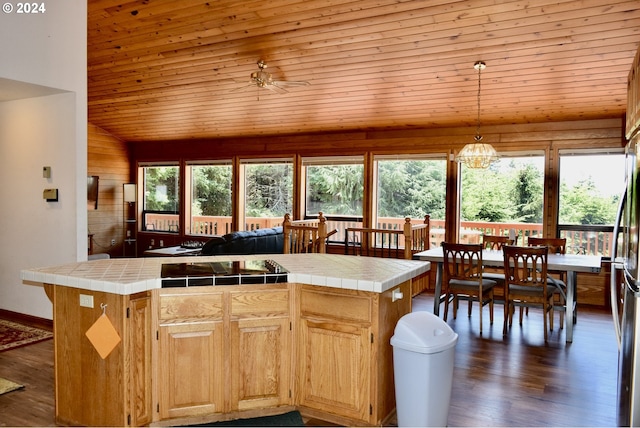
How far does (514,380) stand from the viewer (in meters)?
3.63

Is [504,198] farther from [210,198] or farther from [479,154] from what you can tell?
[210,198]

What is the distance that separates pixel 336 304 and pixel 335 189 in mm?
5451

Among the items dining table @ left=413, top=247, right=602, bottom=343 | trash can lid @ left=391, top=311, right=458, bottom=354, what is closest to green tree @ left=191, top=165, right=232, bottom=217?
dining table @ left=413, top=247, right=602, bottom=343

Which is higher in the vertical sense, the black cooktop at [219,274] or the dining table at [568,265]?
the black cooktop at [219,274]

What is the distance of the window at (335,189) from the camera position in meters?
7.95

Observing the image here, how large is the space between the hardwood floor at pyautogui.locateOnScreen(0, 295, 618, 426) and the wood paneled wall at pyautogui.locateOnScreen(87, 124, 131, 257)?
564 cm

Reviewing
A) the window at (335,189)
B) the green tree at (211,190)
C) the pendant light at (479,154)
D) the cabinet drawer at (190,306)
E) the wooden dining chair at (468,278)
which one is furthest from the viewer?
the green tree at (211,190)

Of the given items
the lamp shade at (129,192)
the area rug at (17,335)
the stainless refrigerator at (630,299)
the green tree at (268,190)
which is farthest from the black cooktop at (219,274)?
the lamp shade at (129,192)

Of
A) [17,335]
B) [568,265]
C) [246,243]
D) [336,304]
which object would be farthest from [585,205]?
[17,335]

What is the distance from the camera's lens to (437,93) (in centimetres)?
604

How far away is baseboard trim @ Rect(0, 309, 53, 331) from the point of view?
189 inches

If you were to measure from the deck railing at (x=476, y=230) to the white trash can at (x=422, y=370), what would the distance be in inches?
154

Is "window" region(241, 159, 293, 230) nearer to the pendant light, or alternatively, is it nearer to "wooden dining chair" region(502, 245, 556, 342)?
the pendant light

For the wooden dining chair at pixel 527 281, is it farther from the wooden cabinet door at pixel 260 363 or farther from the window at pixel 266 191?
the window at pixel 266 191
